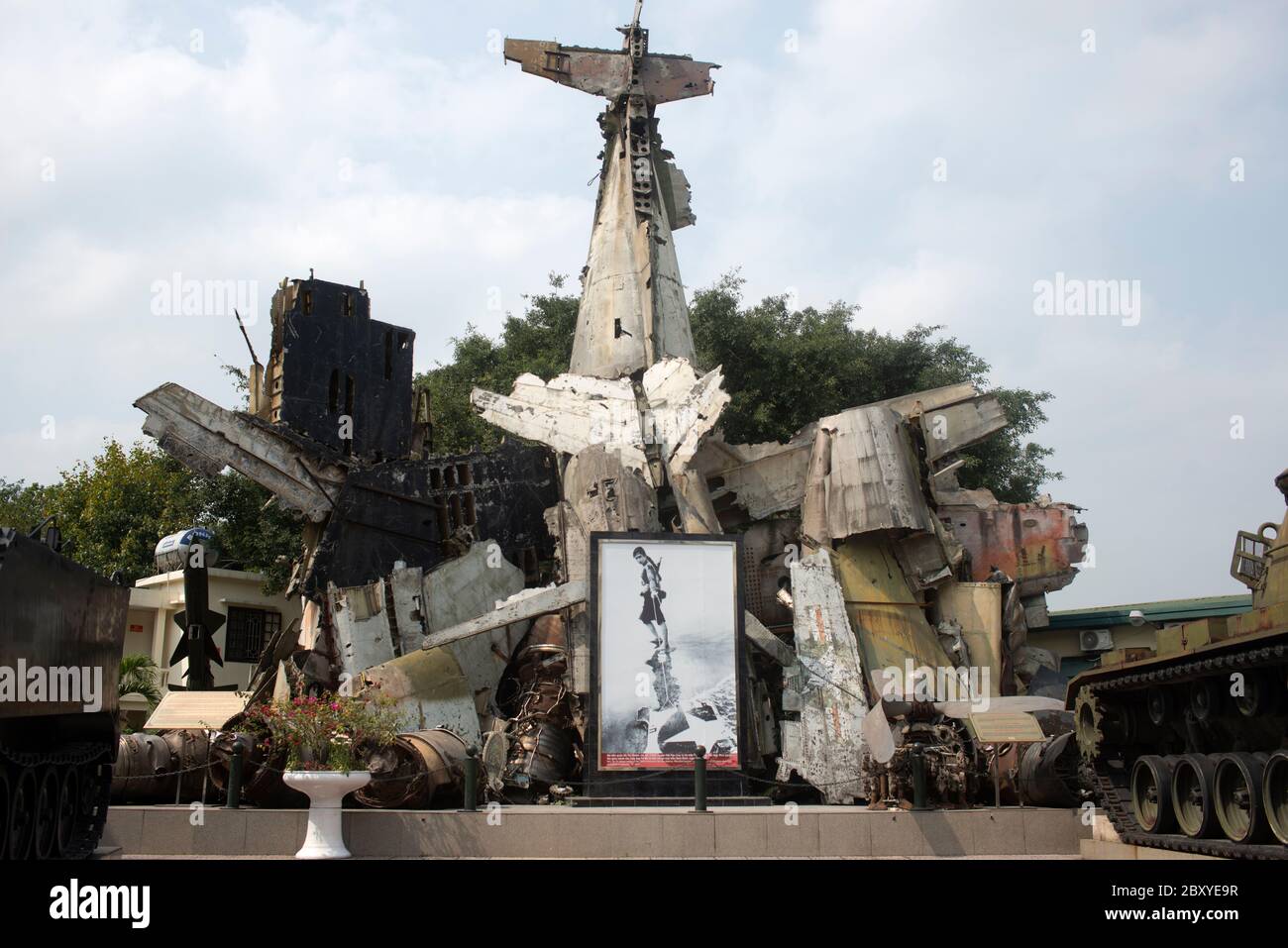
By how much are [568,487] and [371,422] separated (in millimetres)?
6384

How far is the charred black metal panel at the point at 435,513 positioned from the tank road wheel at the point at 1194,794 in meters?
15.7

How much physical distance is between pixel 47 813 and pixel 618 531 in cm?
1015

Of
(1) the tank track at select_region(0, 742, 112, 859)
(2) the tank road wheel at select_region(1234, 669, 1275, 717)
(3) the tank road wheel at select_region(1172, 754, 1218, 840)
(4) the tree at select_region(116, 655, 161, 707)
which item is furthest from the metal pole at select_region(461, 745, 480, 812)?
(4) the tree at select_region(116, 655, 161, 707)

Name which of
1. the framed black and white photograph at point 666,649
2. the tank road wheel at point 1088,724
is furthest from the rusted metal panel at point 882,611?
the tank road wheel at point 1088,724

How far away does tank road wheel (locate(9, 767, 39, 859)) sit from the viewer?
10.6 m

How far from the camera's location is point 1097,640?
103 ft

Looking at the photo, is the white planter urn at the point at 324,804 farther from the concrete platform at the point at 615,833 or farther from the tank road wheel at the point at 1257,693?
the tank road wheel at the point at 1257,693

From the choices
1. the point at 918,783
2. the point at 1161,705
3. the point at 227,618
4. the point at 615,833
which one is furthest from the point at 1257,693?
the point at 227,618

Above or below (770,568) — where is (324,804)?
below

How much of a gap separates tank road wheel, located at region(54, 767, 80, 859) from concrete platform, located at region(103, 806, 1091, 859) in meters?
1.23

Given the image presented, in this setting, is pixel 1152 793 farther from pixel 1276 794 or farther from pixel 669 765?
pixel 669 765

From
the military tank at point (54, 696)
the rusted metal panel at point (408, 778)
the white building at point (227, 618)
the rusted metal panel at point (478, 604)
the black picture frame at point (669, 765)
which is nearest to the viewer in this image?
the military tank at point (54, 696)

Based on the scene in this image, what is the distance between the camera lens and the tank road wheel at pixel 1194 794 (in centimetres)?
1188

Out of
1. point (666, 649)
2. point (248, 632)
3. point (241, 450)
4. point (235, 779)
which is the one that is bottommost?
point (235, 779)
